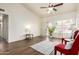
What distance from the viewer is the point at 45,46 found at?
70.5 inches

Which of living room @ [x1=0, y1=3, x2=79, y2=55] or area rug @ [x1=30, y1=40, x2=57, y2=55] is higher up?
living room @ [x1=0, y1=3, x2=79, y2=55]

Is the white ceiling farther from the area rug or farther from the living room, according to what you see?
the area rug

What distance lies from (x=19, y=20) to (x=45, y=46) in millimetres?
717

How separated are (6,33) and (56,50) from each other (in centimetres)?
98

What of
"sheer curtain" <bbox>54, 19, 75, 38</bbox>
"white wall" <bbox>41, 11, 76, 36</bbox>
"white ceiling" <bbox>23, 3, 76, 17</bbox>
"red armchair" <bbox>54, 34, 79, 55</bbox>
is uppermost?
"white ceiling" <bbox>23, 3, 76, 17</bbox>

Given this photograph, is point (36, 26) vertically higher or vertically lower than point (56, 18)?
lower

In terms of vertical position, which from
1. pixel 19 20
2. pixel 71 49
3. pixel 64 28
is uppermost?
pixel 19 20

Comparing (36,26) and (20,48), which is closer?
(20,48)

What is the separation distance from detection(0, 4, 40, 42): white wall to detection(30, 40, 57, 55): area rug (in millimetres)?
214

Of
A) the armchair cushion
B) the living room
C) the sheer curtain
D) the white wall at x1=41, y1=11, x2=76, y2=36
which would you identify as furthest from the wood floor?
the armchair cushion

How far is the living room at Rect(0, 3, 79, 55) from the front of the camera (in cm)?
163

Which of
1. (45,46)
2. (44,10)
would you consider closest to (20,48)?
(45,46)

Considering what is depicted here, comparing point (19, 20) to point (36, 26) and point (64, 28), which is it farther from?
point (64, 28)

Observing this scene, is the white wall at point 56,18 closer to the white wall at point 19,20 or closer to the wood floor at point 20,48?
the white wall at point 19,20
